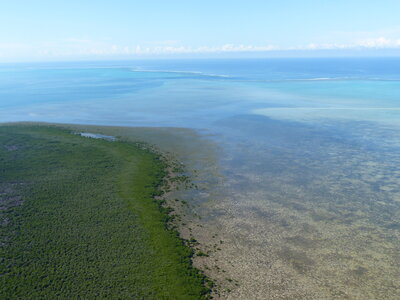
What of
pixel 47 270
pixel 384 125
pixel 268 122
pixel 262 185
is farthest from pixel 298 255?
pixel 384 125

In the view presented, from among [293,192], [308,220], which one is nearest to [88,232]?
[308,220]

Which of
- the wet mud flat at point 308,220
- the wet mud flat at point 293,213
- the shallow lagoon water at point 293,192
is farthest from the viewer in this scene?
the shallow lagoon water at point 293,192

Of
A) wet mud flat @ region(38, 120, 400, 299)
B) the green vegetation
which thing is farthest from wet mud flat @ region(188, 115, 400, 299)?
the green vegetation

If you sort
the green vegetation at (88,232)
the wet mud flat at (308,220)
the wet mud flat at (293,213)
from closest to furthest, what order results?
1. the green vegetation at (88,232)
2. the wet mud flat at (308,220)
3. the wet mud flat at (293,213)

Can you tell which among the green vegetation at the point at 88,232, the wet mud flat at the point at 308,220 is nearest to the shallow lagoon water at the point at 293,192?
the wet mud flat at the point at 308,220

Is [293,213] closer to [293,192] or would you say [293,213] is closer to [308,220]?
[308,220]

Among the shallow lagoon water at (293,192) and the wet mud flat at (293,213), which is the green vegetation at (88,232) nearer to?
the wet mud flat at (293,213)

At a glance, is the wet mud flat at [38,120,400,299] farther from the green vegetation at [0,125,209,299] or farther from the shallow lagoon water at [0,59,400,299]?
the green vegetation at [0,125,209,299]

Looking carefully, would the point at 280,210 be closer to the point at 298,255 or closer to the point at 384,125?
the point at 298,255

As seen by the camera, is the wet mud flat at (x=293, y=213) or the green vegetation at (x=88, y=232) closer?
the green vegetation at (x=88, y=232)
